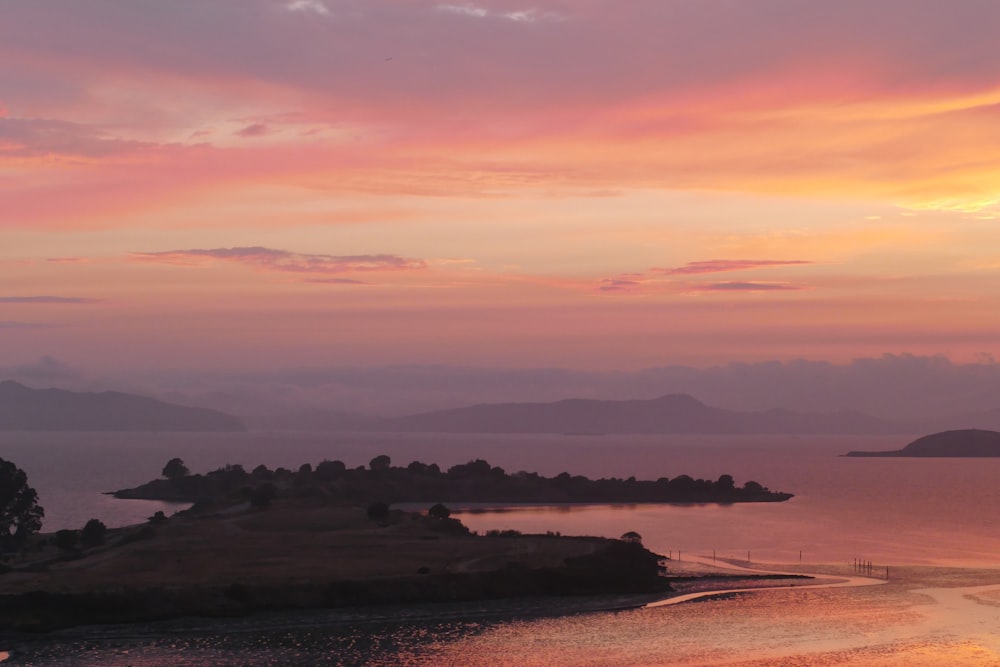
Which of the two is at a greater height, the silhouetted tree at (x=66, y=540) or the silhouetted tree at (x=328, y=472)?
the silhouetted tree at (x=328, y=472)

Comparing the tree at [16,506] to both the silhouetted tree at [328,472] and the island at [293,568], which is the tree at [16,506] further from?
the silhouetted tree at [328,472]

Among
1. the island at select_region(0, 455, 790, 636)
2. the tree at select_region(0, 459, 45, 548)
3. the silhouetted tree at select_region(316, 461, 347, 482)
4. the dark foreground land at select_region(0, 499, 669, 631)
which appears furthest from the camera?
the silhouetted tree at select_region(316, 461, 347, 482)

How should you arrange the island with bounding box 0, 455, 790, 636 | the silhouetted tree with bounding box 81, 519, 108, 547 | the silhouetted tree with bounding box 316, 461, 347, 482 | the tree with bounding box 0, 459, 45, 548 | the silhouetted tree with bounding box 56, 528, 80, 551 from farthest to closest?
the silhouetted tree with bounding box 316, 461, 347, 482 → the tree with bounding box 0, 459, 45, 548 → the silhouetted tree with bounding box 81, 519, 108, 547 → the silhouetted tree with bounding box 56, 528, 80, 551 → the island with bounding box 0, 455, 790, 636

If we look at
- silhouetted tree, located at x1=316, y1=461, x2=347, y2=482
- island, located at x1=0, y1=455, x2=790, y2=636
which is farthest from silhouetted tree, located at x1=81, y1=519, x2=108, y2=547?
silhouetted tree, located at x1=316, y1=461, x2=347, y2=482

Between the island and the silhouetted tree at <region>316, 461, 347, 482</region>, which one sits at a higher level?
the silhouetted tree at <region>316, 461, 347, 482</region>

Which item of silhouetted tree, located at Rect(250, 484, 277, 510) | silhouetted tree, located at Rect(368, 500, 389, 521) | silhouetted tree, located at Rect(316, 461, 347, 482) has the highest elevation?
silhouetted tree, located at Rect(316, 461, 347, 482)

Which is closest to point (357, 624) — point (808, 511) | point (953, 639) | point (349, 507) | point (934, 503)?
point (953, 639)

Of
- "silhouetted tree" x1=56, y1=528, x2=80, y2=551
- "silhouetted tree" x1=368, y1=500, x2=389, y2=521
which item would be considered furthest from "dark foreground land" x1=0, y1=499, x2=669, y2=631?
"silhouetted tree" x1=368, y1=500, x2=389, y2=521

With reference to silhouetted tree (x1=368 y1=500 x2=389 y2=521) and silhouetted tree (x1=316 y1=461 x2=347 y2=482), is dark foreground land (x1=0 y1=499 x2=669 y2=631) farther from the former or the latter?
silhouetted tree (x1=316 y1=461 x2=347 y2=482)

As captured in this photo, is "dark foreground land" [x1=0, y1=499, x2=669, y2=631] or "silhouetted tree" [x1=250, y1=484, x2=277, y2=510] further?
"silhouetted tree" [x1=250, y1=484, x2=277, y2=510]

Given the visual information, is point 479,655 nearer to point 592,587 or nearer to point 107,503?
point 592,587

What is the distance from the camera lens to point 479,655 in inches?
2616

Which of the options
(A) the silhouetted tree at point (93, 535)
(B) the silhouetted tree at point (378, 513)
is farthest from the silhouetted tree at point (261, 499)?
(A) the silhouetted tree at point (93, 535)

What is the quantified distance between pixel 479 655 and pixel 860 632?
2624cm
